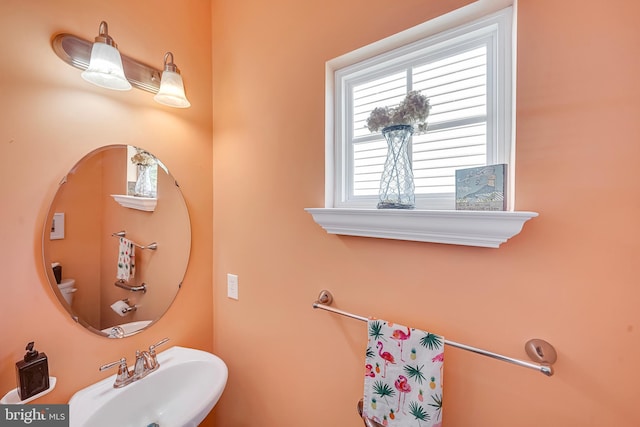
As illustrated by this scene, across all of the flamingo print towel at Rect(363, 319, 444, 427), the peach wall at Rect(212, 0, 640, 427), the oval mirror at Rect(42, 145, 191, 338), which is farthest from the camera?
the oval mirror at Rect(42, 145, 191, 338)

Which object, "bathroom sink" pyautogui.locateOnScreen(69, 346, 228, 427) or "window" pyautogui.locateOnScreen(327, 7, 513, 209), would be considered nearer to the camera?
"window" pyautogui.locateOnScreen(327, 7, 513, 209)

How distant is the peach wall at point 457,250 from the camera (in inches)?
22.8

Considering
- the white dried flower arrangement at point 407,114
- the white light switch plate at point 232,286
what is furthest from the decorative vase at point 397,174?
the white light switch plate at point 232,286

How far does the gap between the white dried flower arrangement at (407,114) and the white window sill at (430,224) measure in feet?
1.02

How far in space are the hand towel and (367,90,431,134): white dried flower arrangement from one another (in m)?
1.17

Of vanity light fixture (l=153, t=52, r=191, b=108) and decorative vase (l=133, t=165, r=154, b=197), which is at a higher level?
vanity light fixture (l=153, t=52, r=191, b=108)

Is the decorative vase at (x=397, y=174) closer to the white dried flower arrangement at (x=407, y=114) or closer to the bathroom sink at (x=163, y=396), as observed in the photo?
the white dried flower arrangement at (x=407, y=114)

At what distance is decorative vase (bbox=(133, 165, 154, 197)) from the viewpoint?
44.6 inches

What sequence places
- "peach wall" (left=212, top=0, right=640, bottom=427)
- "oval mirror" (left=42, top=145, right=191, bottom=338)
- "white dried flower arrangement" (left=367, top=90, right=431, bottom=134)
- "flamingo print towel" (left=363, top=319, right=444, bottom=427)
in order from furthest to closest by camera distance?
"oval mirror" (left=42, top=145, right=191, bottom=338), "white dried flower arrangement" (left=367, top=90, right=431, bottom=134), "flamingo print towel" (left=363, top=319, right=444, bottom=427), "peach wall" (left=212, top=0, right=640, bottom=427)

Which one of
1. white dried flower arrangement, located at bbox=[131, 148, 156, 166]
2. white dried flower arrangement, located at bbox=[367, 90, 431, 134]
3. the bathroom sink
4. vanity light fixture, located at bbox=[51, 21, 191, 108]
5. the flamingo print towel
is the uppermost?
vanity light fixture, located at bbox=[51, 21, 191, 108]

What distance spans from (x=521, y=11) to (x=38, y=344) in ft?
6.05

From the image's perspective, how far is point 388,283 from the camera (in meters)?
0.88

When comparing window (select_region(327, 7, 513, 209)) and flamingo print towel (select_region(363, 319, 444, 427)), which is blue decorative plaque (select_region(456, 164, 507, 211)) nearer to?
window (select_region(327, 7, 513, 209))

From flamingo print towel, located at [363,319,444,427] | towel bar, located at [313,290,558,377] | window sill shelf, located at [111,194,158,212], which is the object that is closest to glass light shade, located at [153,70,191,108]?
window sill shelf, located at [111,194,158,212]
